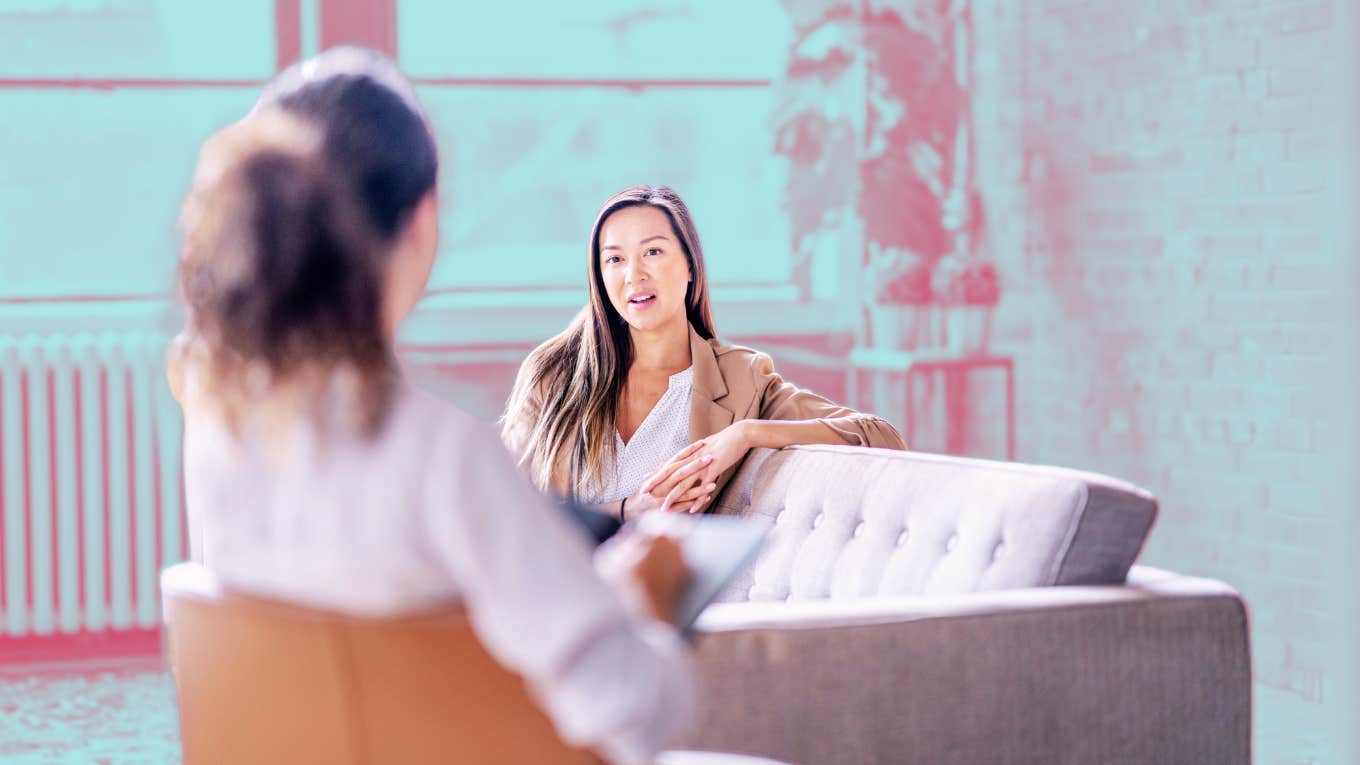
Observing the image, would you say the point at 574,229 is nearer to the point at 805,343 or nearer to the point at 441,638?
the point at 805,343

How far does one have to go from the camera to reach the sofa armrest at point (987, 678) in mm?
1694

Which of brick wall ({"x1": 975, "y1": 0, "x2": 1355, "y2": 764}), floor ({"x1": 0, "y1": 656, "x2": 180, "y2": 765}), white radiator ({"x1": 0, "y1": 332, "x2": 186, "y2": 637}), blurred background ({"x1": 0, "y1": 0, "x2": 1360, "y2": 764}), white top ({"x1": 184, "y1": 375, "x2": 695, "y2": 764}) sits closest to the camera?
white top ({"x1": 184, "y1": 375, "x2": 695, "y2": 764})

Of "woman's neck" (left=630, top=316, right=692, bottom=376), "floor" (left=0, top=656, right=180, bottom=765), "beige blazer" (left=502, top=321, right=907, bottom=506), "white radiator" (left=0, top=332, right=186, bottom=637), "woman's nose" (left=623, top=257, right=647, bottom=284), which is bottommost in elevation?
"floor" (left=0, top=656, right=180, bottom=765)

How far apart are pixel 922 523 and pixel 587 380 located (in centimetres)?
99

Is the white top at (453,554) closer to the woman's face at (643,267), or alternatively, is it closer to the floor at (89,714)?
the woman's face at (643,267)

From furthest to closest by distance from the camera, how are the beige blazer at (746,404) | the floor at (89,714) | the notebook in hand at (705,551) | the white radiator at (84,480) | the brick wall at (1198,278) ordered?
the white radiator at (84,480), the brick wall at (1198,278), the floor at (89,714), the beige blazer at (746,404), the notebook in hand at (705,551)

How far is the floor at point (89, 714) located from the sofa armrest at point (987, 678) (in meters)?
2.19

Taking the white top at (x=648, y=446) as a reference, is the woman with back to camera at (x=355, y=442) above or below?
above

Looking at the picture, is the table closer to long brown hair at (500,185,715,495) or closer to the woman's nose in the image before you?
long brown hair at (500,185,715,495)

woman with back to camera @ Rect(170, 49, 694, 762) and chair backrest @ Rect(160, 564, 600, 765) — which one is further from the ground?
woman with back to camera @ Rect(170, 49, 694, 762)

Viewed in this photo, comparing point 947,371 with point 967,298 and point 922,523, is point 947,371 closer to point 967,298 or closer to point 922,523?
point 967,298

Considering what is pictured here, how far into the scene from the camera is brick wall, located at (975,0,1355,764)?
3.61 meters

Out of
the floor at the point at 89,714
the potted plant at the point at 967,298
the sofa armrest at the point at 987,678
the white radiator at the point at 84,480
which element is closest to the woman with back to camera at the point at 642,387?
the sofa armrest at the point at 987,678

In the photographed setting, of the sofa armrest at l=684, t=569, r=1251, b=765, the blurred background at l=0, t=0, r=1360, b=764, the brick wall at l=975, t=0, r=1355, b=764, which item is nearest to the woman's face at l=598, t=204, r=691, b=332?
the blurred background at l=0, t=0, r=1360, b=764
